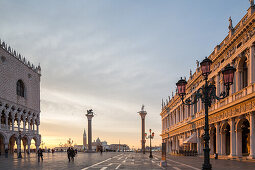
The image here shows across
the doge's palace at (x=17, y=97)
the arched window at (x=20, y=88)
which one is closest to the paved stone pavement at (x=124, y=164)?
the doge's palace at (x=17, y=97)

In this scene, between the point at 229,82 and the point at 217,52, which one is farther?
the point at 217,52

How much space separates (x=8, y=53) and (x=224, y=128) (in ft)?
167

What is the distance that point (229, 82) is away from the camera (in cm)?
1329

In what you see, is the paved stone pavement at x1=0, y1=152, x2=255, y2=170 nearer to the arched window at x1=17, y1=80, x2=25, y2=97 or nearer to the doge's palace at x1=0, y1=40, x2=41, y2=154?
the doge's palace at x1=0, y1=40, x2=41, y2=154

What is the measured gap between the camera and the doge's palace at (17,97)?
62656 millimetres

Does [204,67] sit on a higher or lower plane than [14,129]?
higher

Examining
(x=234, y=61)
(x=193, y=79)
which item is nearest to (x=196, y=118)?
(x=193, y=79)

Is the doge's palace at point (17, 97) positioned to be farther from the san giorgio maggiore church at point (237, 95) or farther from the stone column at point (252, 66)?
the stone column at point (252, 66)

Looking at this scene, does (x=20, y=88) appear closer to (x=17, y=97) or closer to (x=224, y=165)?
(x=17, y=97)

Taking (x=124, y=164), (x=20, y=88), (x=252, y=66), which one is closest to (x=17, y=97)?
(x=20, y=88)

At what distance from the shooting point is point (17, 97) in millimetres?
69375

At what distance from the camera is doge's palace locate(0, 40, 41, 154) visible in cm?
6266

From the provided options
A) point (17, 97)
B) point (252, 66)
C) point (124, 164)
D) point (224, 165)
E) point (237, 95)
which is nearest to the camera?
point (224, 165)

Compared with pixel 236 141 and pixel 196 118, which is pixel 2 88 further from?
pixel 236 141
